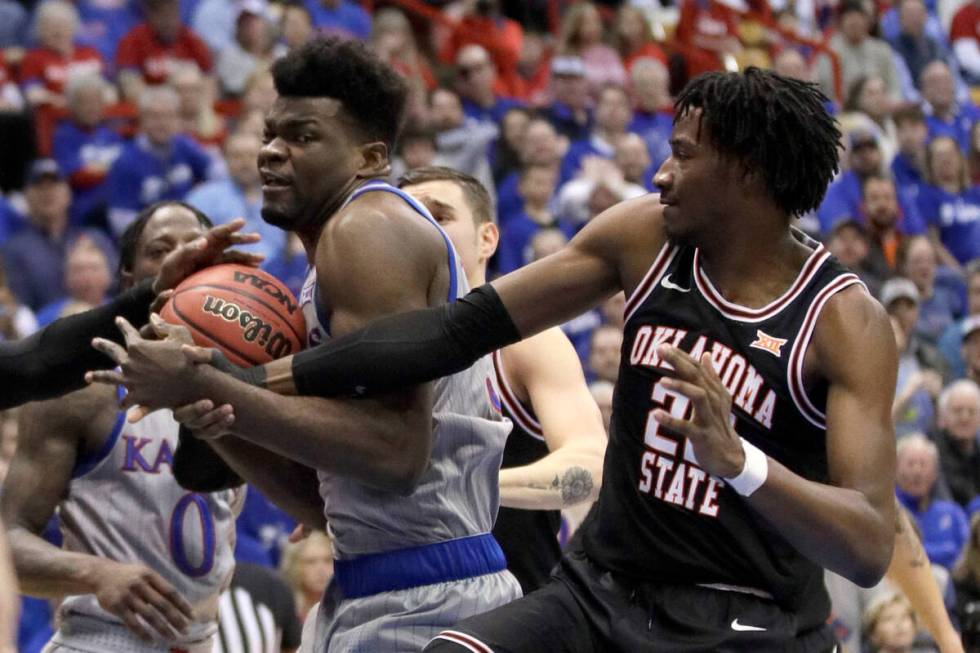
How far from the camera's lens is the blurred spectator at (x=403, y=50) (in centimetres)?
1171

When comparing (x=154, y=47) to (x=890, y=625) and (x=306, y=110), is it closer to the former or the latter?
(x=890, y=625)

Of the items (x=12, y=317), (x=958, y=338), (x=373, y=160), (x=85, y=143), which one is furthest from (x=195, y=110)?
(x=373, y=160)

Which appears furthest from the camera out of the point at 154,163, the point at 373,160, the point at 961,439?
the point at 961,439

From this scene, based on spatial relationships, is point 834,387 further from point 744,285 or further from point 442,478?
point 442,478

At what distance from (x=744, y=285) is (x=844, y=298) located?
24 cm

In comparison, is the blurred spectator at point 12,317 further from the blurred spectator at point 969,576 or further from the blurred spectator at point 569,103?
the blurred spectator at point 569,103

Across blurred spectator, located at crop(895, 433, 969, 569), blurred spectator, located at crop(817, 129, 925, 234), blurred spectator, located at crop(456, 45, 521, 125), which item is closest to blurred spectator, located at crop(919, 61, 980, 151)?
blurred spectator, located at crop(817, 129, 925, 234)

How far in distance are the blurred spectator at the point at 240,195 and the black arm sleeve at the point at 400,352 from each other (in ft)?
19.3

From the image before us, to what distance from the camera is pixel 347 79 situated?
3.98 m

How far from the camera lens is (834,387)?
354 cm

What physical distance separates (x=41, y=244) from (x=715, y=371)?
639cm

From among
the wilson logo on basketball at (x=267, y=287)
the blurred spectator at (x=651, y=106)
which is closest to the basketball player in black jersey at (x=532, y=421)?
the wilson logo on basketball at (x=267, y=287)

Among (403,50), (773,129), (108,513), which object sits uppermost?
(773,129)

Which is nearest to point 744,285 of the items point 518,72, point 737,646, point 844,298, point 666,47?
point 844,298
